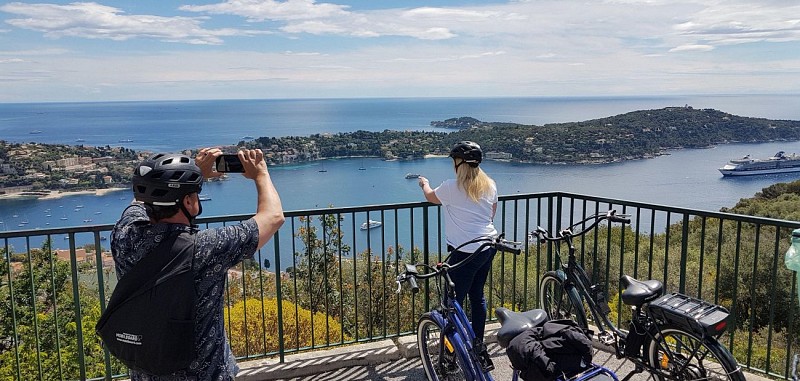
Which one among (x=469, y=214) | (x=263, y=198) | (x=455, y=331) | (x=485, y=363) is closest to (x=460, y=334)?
(x=455, y=331)

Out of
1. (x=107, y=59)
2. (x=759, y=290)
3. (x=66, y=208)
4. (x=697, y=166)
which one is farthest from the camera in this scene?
(x=107, y=59)

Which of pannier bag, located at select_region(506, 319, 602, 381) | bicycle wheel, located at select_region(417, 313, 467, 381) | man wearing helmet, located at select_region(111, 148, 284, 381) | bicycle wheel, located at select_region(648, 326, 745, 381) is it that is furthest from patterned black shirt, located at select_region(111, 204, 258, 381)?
bicycle wheel, located at select_region(648, 326, 745, 381)

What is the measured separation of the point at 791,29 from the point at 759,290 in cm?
7167

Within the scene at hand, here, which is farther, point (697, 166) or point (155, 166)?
point (697, 166)

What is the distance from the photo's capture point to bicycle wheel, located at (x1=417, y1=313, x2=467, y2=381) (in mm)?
4145

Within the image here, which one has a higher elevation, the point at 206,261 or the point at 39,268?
the point at 206,261

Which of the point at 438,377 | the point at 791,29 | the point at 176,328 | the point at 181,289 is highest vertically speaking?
the point at 791,29

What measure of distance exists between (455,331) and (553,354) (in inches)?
46.0

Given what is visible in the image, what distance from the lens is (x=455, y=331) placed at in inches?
149

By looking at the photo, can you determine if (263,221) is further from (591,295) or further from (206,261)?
(591,295)

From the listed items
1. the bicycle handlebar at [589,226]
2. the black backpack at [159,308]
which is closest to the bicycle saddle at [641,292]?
the bicycle handlebar at [589,226]

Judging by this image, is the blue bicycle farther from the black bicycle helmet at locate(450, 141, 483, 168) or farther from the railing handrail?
the railing handrail

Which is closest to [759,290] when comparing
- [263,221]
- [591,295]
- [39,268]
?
[591,295]

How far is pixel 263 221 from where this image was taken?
223 cm
